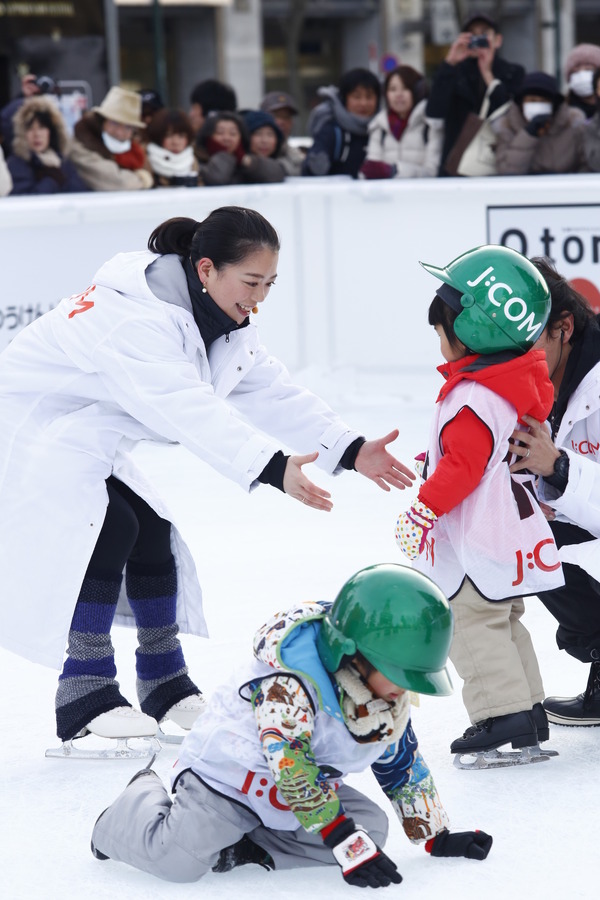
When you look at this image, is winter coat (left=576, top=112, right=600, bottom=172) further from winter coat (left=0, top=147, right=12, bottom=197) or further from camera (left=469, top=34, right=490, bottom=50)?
winter coat (left=0, top=147, right=12, bottom=197)

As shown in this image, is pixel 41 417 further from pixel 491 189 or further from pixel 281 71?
pixel 281 71

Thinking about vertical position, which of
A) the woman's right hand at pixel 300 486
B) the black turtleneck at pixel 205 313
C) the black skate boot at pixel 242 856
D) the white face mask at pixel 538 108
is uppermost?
the white face mask at pixel 538 108

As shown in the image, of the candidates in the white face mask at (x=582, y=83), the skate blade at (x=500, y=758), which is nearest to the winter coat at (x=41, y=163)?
the white face mask at (x=582, y=83)

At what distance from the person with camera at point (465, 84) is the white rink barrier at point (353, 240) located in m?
0.53

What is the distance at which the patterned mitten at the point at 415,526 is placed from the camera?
2477 mm

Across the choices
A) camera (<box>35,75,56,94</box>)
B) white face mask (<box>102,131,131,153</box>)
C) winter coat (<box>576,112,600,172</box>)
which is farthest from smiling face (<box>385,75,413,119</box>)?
camera (<box>35,75,56,94</box>)

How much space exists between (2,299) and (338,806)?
14.2 feet

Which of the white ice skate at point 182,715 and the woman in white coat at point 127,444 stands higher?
the woman in white coat at point 127,444

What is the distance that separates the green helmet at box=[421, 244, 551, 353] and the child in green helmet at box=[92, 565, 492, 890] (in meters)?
0.68

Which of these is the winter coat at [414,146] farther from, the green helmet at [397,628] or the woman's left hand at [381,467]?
the green helmet at [397,628]

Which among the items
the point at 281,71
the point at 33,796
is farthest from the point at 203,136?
the point at 281,71

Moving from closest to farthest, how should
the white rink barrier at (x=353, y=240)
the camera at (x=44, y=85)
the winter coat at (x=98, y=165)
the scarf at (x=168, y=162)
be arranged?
the white rink barrier at (x=353, y=240)
the winter coat at (x=98, y=165)
the scarf at (x=168, y=162)
the camera at (x=44, y=85)

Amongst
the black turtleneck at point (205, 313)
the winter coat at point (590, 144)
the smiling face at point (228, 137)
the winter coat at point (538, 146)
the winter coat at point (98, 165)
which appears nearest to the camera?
the black turtleneck at point (205, 313)

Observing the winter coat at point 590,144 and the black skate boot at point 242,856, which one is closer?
the black skate boot at point 242,856
